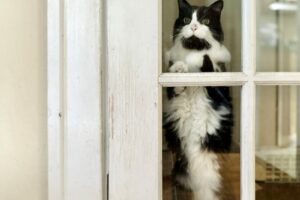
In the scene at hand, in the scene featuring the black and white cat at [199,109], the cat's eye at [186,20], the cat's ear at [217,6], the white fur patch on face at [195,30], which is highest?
the cat's ear at [217,6]

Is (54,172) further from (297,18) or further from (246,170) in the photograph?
(297,18)

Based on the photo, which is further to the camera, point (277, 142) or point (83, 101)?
point (277, 142)

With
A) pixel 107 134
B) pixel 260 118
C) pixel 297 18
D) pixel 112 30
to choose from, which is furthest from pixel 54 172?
pixel 297 18

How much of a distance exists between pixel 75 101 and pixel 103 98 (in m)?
0.05

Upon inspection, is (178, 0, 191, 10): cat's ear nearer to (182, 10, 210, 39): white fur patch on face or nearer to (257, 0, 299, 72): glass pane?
(182, 10, 210, 39): white fur patch on face

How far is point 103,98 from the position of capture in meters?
0.73

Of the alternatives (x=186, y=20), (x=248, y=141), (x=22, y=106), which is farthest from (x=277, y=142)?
(x=22, y=106)

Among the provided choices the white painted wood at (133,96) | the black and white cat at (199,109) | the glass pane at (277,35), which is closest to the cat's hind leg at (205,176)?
the black and white cat at (199,109)

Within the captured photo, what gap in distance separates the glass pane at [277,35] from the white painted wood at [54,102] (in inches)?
15.8

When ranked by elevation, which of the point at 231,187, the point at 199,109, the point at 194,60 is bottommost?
the point at 231,187

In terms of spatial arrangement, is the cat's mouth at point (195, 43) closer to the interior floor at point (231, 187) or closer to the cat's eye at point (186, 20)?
the cat's eye at point (186, 20)

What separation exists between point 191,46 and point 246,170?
27 cm

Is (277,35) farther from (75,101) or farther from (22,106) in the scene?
(22,106)

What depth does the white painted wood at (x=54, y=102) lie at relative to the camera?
2.36 feet
